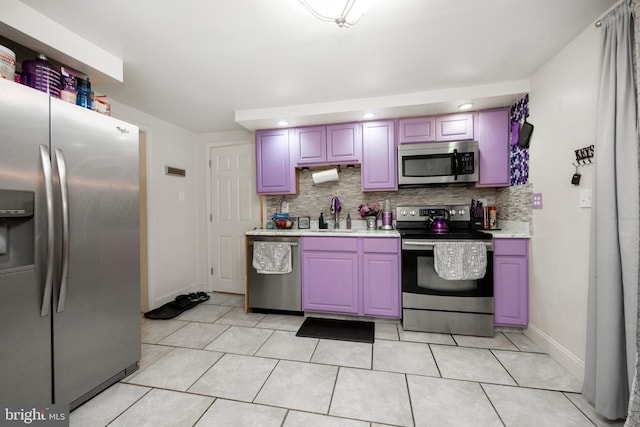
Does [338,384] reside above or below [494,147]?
below

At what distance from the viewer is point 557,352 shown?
1.89 m

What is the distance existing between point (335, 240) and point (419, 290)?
0.95 meters

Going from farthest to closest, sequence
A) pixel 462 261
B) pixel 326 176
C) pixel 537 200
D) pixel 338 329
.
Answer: pixel 326 176
pixel 338 329
pixel 462 261
pixel 537 200

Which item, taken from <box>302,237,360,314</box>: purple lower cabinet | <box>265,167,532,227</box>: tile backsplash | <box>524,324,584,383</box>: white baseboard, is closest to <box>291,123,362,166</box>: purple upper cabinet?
<box>265,167,532,227</box>: tile backsplash

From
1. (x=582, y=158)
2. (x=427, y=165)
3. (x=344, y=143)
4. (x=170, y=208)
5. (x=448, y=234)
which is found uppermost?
(x=344, y=143)

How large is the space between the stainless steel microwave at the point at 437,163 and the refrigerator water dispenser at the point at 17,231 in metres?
2.82

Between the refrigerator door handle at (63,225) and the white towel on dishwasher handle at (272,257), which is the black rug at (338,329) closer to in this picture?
the white towel on dishwasher handle at (272,257)

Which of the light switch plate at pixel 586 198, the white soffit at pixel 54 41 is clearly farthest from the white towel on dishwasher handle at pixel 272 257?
the light switch plate at pixel 586 198

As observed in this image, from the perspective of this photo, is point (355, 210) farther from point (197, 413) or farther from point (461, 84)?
point (197, 413)

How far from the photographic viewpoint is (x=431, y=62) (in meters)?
1.97

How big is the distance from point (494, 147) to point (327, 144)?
177 cm

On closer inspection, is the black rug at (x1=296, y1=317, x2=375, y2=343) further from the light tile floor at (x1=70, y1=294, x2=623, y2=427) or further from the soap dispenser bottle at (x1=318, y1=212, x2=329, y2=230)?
the soap dispenser bottle at (x1=318, y1=212, x2=329, y2=230)

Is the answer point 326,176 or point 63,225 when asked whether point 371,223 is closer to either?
point 326,176

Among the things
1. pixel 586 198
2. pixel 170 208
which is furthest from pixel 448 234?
pixel 170 208
